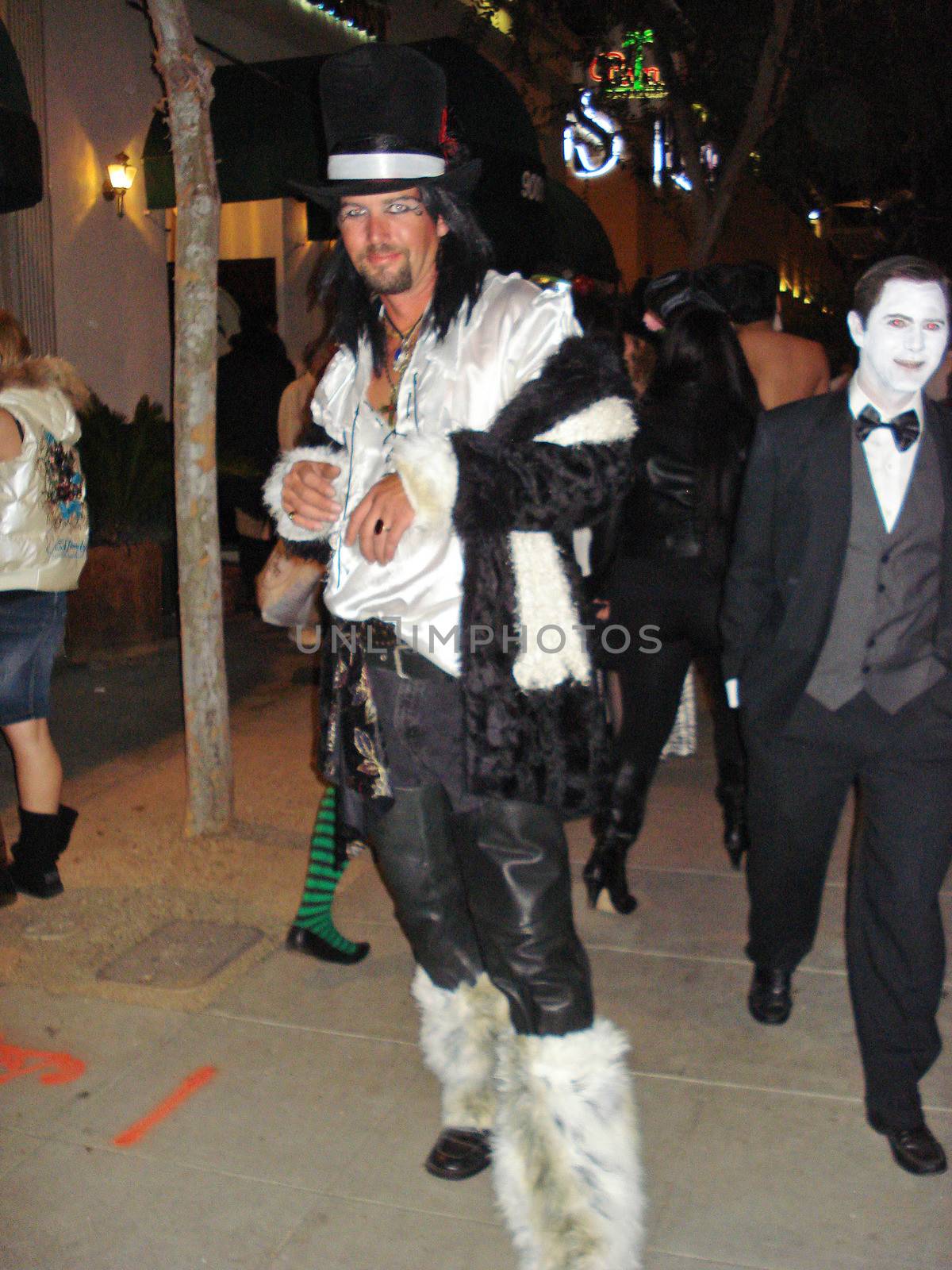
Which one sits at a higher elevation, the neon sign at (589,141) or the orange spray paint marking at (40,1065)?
the neon sign at (589,141)

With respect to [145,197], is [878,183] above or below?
above

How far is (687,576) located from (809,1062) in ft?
5.03

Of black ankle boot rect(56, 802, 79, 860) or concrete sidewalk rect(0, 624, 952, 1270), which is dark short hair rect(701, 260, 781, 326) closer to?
concrete sidewalk rect(0, 624, 952, 1270)

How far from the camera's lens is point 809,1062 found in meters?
→ 3.25

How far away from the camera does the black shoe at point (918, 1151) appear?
2736 mm

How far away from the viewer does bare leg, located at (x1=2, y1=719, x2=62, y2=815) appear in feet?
14.1

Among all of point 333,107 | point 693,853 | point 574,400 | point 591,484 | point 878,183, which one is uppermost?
point 878,183

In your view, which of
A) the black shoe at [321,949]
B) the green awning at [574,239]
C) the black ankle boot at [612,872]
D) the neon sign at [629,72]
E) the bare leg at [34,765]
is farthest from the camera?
the green awning at [574,239]

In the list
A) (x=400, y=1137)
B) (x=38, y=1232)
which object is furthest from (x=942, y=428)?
(x=38, y=1232)

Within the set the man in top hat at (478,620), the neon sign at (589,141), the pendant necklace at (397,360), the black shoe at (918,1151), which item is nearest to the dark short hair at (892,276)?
the man in top hat at (478,620)

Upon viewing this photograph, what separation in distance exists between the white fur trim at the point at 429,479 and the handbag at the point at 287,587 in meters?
0.56

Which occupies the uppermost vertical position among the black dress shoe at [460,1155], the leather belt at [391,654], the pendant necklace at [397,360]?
the pendant necklace at [397,360]

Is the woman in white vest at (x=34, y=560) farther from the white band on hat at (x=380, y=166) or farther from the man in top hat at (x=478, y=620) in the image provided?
the white band on hat at (x=380, y=166)

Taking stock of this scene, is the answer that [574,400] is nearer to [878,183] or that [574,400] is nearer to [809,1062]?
[809,1062]
